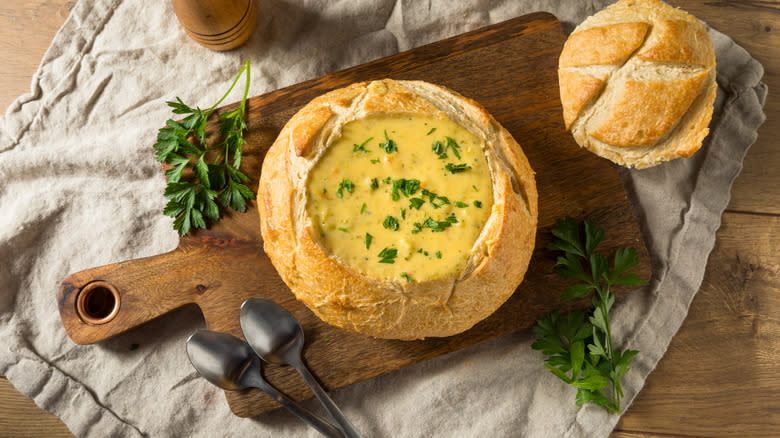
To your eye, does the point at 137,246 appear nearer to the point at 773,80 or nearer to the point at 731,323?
the point at 731,323

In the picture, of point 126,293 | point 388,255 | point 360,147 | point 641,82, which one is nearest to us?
point 388,255

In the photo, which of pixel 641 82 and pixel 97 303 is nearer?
pixel 641 82

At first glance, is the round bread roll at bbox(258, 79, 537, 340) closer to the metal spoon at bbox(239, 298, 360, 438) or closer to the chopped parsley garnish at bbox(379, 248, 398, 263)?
the chopped parsley garnish at bbox(379, 248, 398, 263)

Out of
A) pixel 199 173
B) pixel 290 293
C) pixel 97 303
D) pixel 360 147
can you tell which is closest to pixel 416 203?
pixel 360 147

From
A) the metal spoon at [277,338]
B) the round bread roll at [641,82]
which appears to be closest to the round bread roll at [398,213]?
the metal spoon at [277,338]

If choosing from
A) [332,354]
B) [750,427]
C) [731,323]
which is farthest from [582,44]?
[750,427]

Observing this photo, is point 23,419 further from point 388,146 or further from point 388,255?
point 388,146

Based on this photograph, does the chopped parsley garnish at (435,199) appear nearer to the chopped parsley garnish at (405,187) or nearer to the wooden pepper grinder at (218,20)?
the chopped parsley garnish at (405,187)
